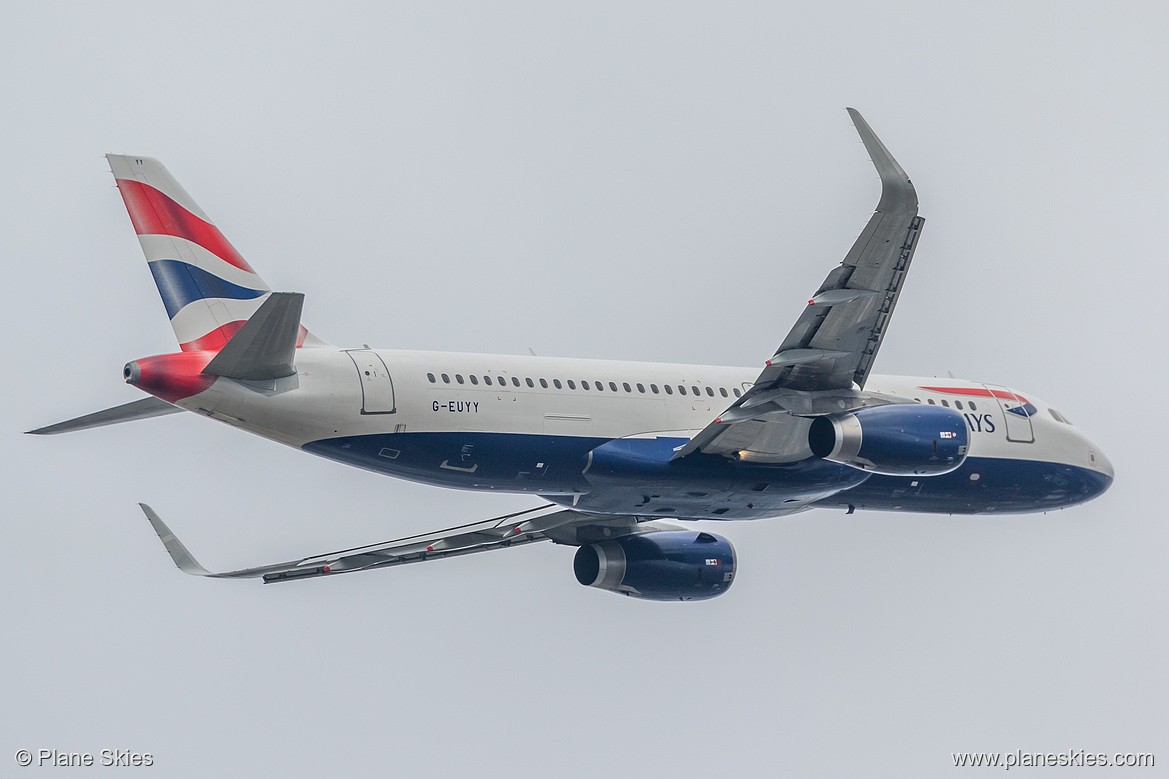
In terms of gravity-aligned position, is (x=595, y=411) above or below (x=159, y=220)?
below

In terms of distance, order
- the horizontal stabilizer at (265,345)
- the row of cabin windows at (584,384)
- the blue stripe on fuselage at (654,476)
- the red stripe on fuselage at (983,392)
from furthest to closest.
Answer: the red stripe on fuselage at (983,392) → the row of cabin windows at (584,384) → the blue stripe on fuselage at (654,476) → the horizontal stabilizer at (265,345)

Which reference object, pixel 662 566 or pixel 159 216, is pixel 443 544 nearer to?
pixel 662 566

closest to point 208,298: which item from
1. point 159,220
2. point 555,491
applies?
point 159,220

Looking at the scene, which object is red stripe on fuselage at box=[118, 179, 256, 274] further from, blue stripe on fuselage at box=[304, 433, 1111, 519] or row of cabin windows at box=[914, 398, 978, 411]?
row of cabin windows at box=[914, 398, 978, 411]

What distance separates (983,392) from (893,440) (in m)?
6.50

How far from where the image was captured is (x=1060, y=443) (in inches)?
1254

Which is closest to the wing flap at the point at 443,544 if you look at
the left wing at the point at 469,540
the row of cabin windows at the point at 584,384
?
the left wing at the point at 469,540

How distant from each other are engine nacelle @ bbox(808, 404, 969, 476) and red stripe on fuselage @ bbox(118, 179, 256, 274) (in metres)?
10.9

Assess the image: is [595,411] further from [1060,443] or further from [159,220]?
[1060,443]

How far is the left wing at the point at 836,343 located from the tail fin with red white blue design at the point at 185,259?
7.65 m

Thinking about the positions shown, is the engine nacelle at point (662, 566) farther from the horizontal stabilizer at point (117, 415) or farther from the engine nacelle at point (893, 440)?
the horizontal stabilizer at point (117, 415)

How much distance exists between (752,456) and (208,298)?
9819mm

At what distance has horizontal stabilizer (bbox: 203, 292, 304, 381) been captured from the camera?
73.3ft

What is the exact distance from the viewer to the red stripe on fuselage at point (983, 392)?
31391mm
